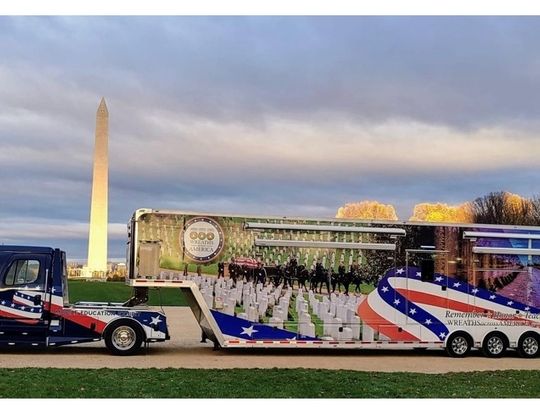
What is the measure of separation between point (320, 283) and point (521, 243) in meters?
4.85

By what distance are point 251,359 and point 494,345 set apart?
5648 mm

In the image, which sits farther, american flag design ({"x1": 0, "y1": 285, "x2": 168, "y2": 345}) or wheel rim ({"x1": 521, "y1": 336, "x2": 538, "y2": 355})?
wheel rim ({"x1": 521, "y1": 336, "x2": 538, "y2": 355})

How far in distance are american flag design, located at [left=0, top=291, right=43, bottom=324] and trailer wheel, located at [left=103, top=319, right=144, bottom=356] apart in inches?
59.6

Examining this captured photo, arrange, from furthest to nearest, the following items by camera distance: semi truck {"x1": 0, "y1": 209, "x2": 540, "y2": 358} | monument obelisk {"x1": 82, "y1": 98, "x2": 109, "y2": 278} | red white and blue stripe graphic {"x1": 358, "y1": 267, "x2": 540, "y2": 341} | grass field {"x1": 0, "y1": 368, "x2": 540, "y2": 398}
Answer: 1. monument obelisk {"x1": 82, "y1": 98, "x2": 109, "y2": 278}
2. red white and blue stripe graphic {"x1": 358, "y1": 267, "x2": 540, "y2": 341}
3. semi truck {"x1": 0, "y1": 209, "x2": 540, "y2": 358}
4. grass field {"x1": 0, "y1": 368, "x2": 540, "y2": 398}

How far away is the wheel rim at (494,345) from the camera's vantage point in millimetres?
16391

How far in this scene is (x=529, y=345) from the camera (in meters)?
16.5

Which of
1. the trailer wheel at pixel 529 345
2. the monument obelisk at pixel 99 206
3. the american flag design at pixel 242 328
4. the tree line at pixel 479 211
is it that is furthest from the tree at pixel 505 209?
the american flag design at pixel 242 328

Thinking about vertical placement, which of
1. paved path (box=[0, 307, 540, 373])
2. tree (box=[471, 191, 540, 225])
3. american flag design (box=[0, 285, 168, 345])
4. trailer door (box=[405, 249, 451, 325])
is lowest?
paved path (box=[0, 307, 540, 373])

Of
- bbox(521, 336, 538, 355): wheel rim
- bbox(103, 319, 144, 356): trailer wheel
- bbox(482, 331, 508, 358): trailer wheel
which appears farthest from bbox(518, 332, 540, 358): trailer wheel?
bbox(103, 319, 144, 356): trailer wheel

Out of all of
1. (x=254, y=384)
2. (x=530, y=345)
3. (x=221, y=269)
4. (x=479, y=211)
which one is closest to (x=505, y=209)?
(x=479, y=211)

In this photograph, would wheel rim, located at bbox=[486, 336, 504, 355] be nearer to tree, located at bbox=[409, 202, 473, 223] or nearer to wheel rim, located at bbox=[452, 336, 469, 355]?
wheel rim, located at bbox=[452, 336, 469, 355]

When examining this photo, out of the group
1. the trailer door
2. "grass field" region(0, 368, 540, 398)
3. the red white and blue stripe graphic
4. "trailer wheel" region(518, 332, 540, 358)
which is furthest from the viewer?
"trailer wheel" region(518, 332, 540, 358)

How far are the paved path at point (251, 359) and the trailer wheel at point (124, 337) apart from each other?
0.93 feet

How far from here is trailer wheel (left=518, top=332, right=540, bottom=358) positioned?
16453mm
